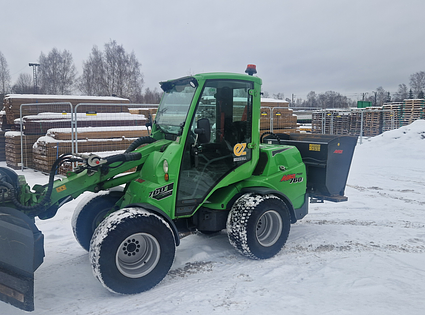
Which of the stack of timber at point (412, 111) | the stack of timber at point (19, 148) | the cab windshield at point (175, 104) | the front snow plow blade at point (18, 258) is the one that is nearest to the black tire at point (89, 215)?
the cab windshield at point (175, 104)

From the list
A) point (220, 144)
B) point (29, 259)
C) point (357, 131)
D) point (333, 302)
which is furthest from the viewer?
point (357, 131)

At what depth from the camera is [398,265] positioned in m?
4.49

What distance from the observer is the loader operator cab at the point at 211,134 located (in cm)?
436

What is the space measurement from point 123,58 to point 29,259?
4782cm

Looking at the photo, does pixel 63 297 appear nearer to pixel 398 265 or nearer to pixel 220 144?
pixel 220 144

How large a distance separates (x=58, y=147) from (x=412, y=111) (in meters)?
27.7

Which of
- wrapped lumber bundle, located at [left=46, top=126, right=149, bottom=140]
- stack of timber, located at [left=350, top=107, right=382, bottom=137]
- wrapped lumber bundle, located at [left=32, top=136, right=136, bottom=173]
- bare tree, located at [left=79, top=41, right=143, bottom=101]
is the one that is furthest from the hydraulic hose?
bare tree, located at [left=79, top=41, right=143, bottom=101]

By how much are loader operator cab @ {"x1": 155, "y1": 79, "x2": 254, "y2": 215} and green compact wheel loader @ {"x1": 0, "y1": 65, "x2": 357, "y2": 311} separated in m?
0.01

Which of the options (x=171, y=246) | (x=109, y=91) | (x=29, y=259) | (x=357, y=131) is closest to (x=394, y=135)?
(x=357, y=131)

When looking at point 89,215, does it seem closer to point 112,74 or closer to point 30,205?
point 30,205

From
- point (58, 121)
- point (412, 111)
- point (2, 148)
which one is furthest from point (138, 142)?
point (412, 111)

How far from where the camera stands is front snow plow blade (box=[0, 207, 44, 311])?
3088mm

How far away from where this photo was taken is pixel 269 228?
199 inches

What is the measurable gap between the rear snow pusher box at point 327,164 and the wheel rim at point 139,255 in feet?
9.86
